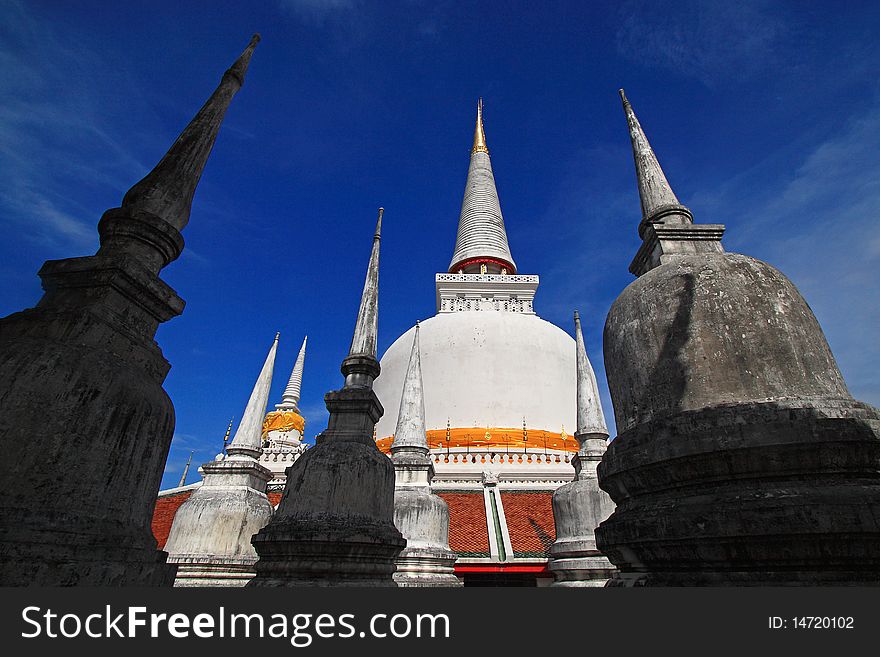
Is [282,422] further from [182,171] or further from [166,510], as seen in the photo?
[182,171]

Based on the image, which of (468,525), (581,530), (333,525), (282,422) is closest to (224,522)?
(333,525)

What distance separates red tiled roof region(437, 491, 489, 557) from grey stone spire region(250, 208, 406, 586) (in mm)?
6235

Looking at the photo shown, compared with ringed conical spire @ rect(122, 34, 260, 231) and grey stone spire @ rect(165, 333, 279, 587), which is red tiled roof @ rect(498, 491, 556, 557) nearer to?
grey stone spire @ rect(165, 333, 279, 587)

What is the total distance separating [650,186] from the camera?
409cm

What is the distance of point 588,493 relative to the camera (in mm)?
7090

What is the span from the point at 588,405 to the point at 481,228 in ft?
79.9

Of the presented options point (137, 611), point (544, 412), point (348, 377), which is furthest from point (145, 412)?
point (544, 412)

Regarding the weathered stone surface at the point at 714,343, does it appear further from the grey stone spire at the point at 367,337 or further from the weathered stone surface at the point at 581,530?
the weathered stone surface at the point at 581,530

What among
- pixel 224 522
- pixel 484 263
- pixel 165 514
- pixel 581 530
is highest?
pixel 484 263

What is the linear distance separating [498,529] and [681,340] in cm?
905

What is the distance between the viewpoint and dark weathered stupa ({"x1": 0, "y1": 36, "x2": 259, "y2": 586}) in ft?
5.65

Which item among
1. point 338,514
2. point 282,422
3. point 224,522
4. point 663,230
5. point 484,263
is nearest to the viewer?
point 663,230

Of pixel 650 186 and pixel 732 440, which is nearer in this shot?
pixel 732 440

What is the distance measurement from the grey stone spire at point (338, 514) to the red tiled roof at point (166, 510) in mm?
8604
